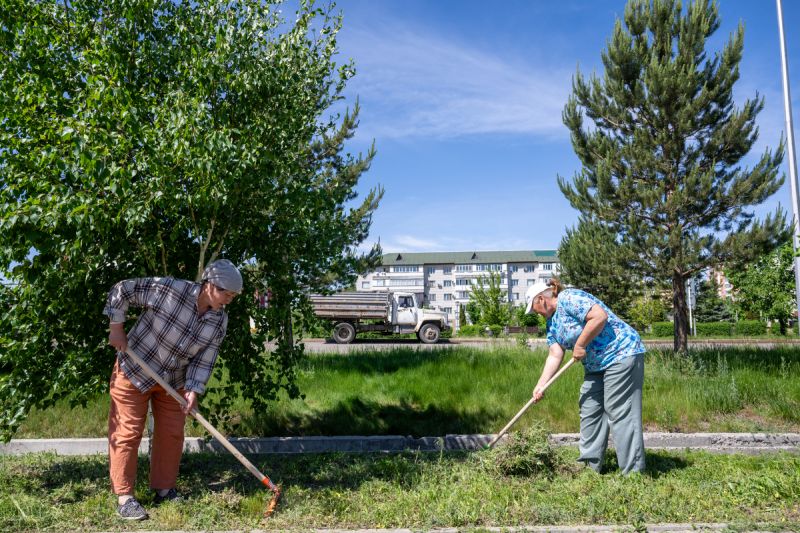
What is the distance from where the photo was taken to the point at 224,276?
381 cm

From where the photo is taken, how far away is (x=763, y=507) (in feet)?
12.6

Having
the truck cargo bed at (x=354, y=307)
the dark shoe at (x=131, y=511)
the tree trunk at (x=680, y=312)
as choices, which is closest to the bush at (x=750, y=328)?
the truck cargo bed at (x=354, y=307)

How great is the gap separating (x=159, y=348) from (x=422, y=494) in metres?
2.00

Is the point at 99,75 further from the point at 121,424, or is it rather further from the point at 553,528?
the point at 553,528

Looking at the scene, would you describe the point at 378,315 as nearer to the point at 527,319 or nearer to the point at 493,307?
the point at 493,307

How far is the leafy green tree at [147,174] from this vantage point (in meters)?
3.94

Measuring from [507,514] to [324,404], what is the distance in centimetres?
353

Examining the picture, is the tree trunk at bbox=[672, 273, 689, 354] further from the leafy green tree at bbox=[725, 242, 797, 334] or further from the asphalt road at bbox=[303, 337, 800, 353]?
the leafy green tree at bbox=[725, 242, 797, 334]

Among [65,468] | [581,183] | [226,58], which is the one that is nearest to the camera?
[226,58]

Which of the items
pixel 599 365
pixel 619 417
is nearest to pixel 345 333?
pixel 599 365

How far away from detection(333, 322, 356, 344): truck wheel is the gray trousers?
55.1 feet

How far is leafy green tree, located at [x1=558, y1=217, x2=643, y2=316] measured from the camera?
464 inches

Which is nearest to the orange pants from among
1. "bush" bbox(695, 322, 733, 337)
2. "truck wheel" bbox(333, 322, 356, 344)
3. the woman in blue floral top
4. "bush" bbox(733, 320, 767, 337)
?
the woman in blue floral top

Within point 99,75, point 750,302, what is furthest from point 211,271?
point 750,302
